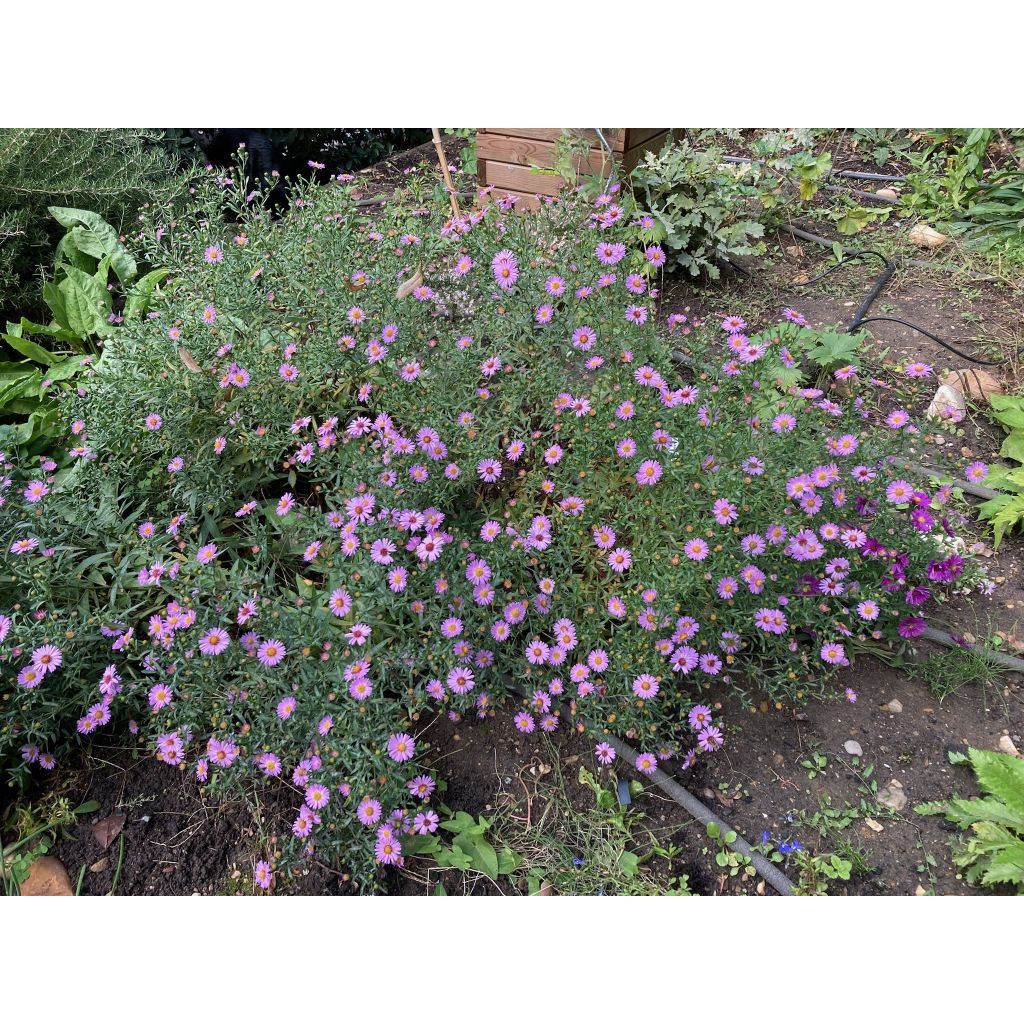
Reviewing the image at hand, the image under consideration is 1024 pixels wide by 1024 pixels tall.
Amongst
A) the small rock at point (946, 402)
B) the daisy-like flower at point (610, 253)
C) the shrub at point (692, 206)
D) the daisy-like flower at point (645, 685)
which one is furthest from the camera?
the shrub at point (692, 206)

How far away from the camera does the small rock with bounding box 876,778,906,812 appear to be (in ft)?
6.31

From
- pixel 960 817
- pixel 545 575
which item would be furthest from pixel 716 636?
pixel 960 817

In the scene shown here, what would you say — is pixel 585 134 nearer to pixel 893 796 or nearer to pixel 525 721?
pixel 525 721

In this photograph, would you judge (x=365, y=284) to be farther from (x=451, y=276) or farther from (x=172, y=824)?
(x=172, y=824)

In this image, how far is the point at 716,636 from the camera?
2004 millimetres

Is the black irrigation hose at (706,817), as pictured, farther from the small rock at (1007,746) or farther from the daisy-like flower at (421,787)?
the small rock at (1007,746)

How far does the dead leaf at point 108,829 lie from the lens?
6.64 feet

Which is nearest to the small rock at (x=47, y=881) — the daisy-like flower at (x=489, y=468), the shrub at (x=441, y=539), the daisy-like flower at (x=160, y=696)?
the shrub at (x=441, y=539)

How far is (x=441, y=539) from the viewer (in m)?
1.94

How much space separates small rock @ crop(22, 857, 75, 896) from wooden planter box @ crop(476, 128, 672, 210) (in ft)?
9.46

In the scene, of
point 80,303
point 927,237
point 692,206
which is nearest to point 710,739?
point 692,206

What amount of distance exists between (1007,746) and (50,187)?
4228 millimetres

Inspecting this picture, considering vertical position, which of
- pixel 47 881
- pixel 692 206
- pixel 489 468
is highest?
pixel 692 206

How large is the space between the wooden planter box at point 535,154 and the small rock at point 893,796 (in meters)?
2.56
